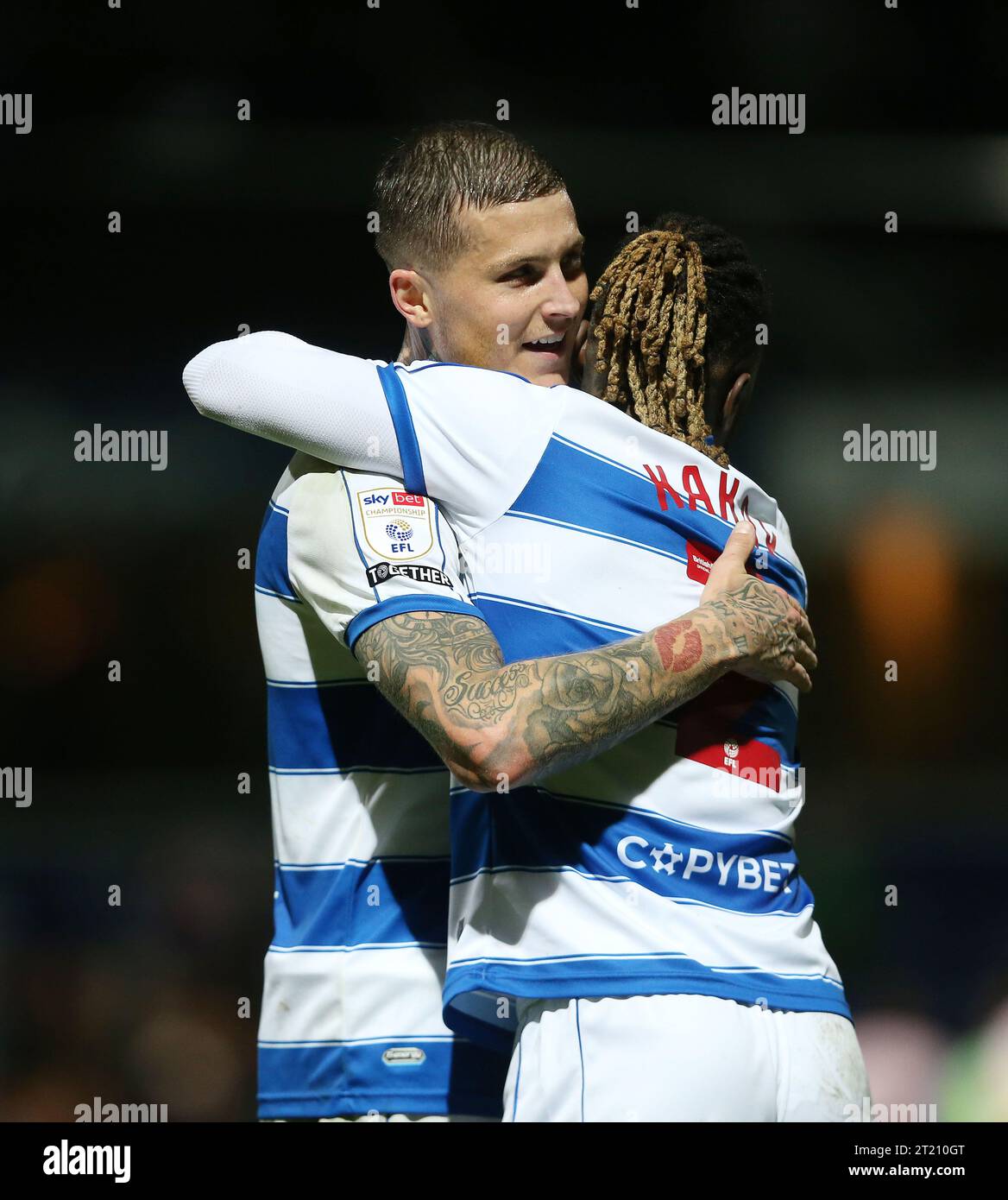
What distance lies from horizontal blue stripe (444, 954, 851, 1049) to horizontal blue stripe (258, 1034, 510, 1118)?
0.61 feet

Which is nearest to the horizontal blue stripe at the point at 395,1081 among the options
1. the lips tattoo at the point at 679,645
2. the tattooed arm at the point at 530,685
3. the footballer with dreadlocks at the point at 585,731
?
the footballer with dreadlocks at the point at 585,731

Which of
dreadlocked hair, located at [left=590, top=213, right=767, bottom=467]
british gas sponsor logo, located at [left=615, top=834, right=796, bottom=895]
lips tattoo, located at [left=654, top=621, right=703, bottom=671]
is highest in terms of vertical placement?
dreadlocked hair, located at [left=590, top=213, right=767, bottom=467]

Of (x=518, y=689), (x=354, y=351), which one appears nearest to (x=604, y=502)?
(x=518, y=689)

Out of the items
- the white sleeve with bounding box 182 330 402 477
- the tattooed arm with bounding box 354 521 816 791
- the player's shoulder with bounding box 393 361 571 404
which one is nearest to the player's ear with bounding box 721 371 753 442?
the player's shoulder with bounding box 393 361 571 404

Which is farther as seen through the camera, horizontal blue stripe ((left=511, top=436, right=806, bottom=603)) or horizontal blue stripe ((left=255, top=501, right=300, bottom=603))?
horizontal blue stripe ((left=255, top=501, right=300, bottom=603))

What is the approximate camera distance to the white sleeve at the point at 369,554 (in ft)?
4.87

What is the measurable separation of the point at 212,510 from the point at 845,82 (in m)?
1.88

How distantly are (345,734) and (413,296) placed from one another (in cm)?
61

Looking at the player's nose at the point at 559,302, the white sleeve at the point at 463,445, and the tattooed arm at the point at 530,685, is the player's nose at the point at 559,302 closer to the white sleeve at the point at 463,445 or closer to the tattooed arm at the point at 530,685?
the white sleeve at the point at 463,445

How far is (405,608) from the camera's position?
4.81ft

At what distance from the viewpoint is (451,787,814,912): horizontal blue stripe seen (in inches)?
58.4

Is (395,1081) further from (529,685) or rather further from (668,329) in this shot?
(668,329)

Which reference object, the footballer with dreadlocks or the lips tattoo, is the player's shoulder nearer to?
the footballer with dreadlocks

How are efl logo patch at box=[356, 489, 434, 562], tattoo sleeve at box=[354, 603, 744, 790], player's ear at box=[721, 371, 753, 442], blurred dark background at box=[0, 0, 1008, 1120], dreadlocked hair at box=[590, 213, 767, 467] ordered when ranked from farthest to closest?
1. blurred dark background at box=[0, 0, 1008, 1120]
2. player's ear at box=[721, 371, 753, 442]
3. dreadlocked hair at box=[590, 213, 767, 467]
4. efl logo patch at box=[356, 489, 434, 562]
5. tattoo sleeve at box=[354, 603, 744, 790]
